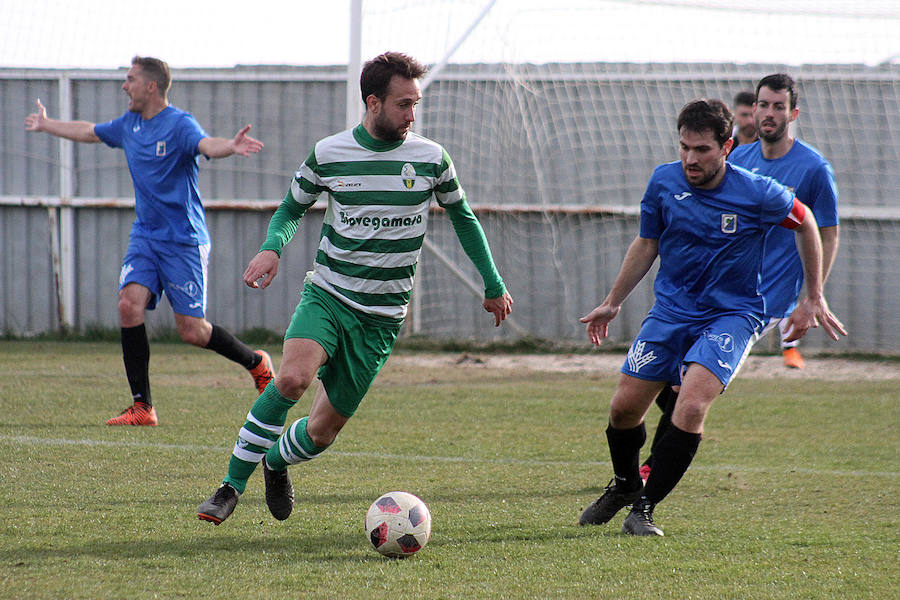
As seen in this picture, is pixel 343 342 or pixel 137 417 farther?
pixel 137 417

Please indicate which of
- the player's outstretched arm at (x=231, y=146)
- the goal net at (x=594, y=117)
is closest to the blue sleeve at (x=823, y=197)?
the player's outstretched arm at (x=231, y=146)

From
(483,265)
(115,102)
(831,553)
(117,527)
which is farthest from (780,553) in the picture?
(115,102)

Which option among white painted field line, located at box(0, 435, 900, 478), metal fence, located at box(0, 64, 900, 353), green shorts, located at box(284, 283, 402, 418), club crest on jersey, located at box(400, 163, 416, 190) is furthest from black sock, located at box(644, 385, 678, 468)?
metal fence, located at box(0, 64, 900, 353)

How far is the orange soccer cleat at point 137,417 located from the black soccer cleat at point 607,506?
3.54 meters

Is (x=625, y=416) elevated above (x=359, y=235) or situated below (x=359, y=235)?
below

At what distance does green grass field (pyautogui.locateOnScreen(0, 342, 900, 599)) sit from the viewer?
3.60 metres

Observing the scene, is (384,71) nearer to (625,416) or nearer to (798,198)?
(625,416)

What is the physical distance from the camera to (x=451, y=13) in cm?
1218

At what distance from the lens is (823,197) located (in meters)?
5.59

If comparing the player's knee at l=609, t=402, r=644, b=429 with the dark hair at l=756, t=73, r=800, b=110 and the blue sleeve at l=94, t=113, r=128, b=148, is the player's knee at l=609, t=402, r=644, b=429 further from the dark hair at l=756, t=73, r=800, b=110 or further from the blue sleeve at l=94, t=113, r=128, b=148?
the blue sleeve at l=94, t=113, r=128, b=148

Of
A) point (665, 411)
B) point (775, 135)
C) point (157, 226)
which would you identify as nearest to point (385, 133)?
point (665, 411)

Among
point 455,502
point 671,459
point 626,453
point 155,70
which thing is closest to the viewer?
point 671,459

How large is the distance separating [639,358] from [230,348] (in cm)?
393

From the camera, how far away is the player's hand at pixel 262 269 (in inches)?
161
